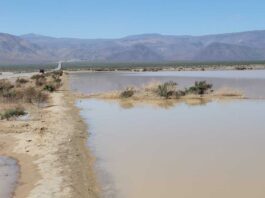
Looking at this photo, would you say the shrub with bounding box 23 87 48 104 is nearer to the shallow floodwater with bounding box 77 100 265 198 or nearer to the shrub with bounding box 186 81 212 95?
the shallow floodwater with bounding box 77 100 265 198

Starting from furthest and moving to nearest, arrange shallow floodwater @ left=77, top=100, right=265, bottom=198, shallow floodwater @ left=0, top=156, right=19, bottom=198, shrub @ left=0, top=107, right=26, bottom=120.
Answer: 1. shrub @ left=0, top=107, right=26, bottom=120
2. shallow floodwater @ left=77, top=100, right=265, bottom=198
3. shallow floodwater @ left=0, top=156, right=19, bottom=198

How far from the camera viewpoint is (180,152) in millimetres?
13867

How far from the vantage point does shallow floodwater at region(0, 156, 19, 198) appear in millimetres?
9883

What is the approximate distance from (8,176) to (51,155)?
1.78 m

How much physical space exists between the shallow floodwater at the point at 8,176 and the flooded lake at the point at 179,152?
1.79 m

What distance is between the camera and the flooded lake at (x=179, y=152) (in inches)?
410

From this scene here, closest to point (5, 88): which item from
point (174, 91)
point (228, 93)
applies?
point (174, 91)

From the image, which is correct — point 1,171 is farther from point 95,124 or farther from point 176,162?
point 95,124

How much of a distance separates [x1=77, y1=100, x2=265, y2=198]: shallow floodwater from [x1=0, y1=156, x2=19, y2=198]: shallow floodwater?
1.80 m

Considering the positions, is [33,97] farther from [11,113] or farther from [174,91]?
[174,91]

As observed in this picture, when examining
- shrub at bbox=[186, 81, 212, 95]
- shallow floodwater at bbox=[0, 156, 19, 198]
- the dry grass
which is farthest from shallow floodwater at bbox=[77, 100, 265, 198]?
shrub at bbox=[186, 81, 212, 95]

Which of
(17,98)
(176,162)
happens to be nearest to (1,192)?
(176,162)

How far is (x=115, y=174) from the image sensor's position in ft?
37.9

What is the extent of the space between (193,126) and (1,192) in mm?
9958
